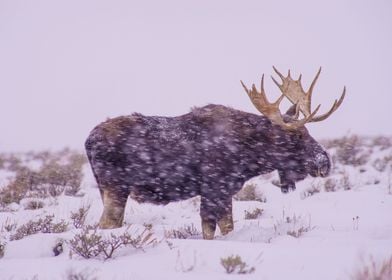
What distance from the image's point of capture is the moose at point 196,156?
555cm

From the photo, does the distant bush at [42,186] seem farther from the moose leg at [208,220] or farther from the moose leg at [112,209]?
the moose leg at [208,220]

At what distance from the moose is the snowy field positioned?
16.2 inches

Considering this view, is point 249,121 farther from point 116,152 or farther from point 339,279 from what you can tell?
point 339,279

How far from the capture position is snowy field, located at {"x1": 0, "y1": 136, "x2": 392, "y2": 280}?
10.9ft

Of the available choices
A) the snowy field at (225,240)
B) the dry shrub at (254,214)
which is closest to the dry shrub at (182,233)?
the snowy field at (225,240)

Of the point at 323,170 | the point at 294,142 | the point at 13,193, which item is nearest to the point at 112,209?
the point at 294,142

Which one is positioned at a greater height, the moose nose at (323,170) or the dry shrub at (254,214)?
the moose nose at (323,170)

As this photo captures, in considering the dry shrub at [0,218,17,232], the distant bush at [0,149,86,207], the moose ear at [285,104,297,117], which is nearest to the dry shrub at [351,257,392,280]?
the moose ear at [285,104,297,117]

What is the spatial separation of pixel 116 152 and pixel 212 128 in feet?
4.19

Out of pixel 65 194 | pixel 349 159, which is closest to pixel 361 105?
pixel 349 159

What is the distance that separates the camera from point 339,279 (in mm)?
3029

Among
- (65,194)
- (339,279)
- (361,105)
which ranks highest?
(361,105)

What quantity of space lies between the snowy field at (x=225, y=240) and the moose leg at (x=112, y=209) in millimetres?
181

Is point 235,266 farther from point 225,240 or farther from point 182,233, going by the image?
A: point 182,233
